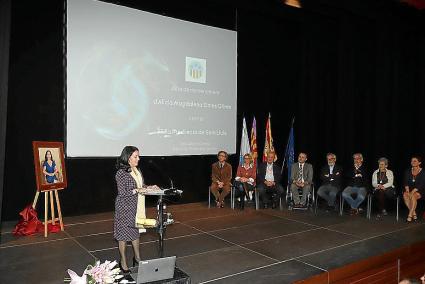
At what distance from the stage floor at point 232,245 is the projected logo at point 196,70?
228cm

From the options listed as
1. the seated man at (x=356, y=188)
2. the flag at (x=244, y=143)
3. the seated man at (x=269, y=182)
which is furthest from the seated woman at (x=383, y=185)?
the flag at (x=244, y=143)

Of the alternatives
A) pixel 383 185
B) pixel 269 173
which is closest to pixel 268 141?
pixel 269 173

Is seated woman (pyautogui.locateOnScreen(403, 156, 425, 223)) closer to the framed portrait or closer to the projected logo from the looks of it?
the projected logo

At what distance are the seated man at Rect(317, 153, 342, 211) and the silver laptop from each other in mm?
4130

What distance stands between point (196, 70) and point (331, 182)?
2929 mm

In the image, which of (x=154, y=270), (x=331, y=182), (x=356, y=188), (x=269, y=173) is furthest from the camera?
(x=269, y=173)

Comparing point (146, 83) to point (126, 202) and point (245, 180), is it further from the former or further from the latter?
point (126, 202)

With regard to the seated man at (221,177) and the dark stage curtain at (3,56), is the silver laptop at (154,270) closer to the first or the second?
the dark stage curtain at (3,56)

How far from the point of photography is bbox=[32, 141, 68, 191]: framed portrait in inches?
185

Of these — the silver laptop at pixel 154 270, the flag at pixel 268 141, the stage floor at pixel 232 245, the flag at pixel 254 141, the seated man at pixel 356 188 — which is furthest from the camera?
the flag at pixel 268 141

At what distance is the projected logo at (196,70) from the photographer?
652 cm

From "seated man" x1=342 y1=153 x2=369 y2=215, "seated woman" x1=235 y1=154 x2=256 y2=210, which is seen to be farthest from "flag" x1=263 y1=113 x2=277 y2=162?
"seated man" x1=342 y1=153 x2=369 y2=215

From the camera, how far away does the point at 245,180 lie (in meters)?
6.41

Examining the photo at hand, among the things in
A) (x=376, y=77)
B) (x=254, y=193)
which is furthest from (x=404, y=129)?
(x=254, y=193)
